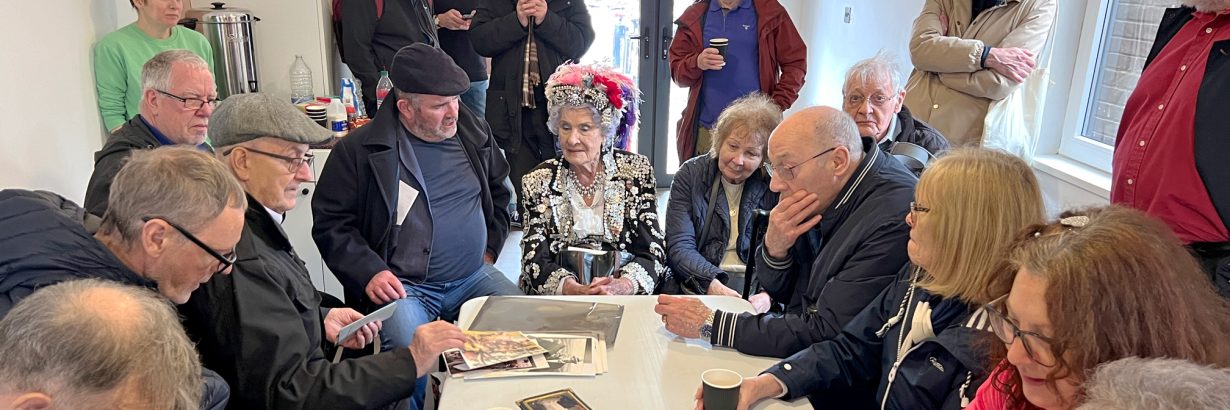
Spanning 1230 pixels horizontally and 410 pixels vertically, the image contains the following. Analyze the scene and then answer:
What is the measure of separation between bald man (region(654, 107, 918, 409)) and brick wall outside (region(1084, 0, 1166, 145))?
1.35 m

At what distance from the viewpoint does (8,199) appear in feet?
4.68

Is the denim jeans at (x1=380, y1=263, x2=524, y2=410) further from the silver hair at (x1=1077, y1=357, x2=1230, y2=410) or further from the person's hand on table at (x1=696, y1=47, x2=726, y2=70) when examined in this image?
the silver hair at (x1=1077, y1=357, x2=1230, y2=410)

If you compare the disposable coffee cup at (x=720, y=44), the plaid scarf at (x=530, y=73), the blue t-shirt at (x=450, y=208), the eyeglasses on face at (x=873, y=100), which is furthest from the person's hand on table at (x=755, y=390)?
the plaid scarf at (x=530, y=73)

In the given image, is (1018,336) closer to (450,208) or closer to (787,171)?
(787,171)

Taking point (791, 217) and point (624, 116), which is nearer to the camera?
point (791, 217)

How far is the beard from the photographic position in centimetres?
179

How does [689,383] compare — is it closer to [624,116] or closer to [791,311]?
[791,311]

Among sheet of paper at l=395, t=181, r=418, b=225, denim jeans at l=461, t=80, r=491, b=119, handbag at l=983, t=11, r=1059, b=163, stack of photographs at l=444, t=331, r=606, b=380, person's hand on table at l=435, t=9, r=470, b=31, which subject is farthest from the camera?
denim jeans at l=461, t=80, r=491, b=119

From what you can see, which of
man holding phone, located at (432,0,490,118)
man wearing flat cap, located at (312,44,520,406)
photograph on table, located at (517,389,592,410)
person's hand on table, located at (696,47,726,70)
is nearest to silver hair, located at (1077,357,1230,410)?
photograph on table, located at (517,389,592,410)

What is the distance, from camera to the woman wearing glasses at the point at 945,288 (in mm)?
1480

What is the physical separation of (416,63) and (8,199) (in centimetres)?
127

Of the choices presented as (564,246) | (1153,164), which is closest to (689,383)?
(564,246)

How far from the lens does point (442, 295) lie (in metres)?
2.72

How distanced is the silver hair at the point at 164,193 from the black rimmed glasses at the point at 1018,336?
4.55 ft
